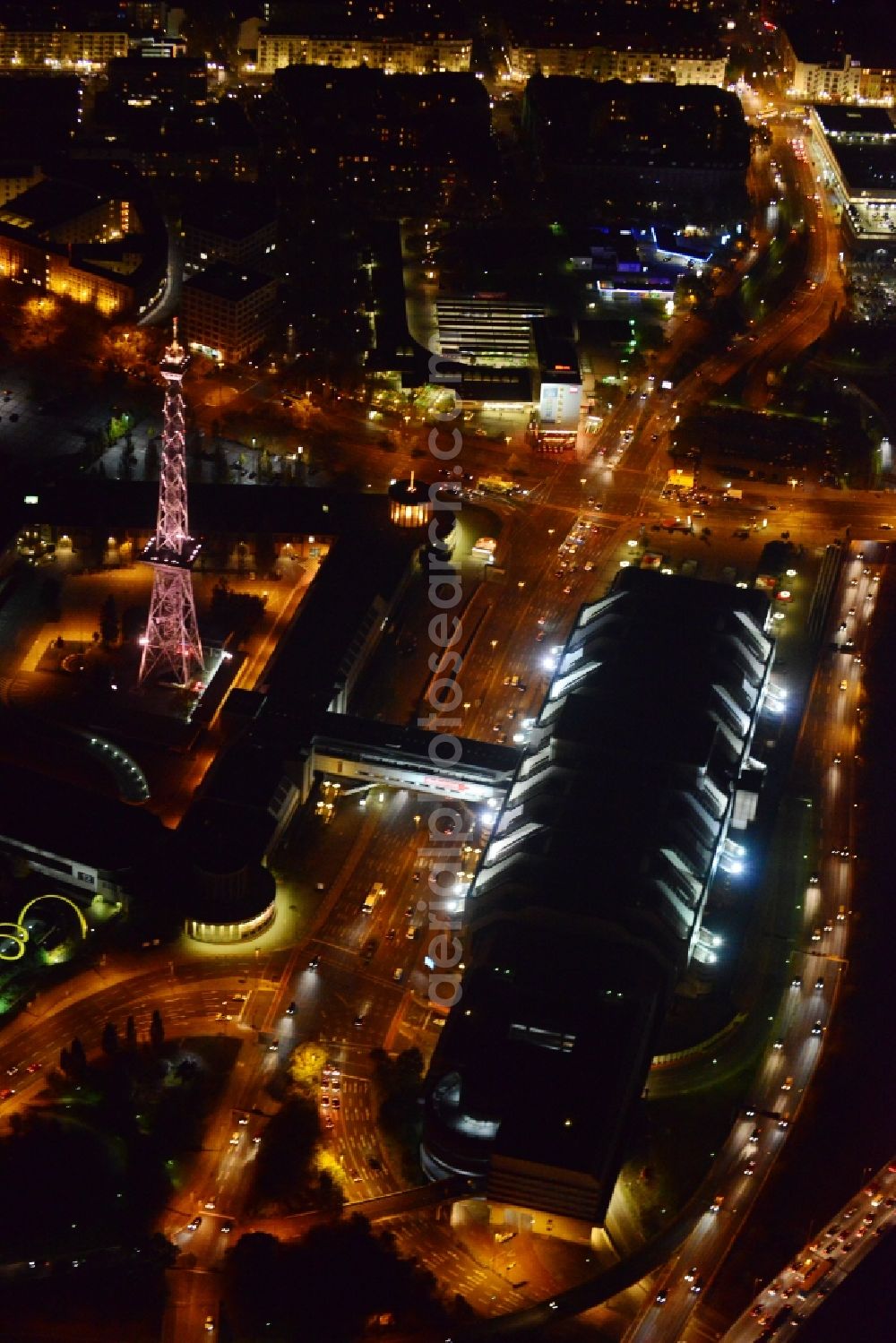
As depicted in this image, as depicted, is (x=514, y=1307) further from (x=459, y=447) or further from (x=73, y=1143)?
(x=459, y=447)

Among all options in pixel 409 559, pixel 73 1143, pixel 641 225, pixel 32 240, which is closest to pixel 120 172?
pixel 32 240

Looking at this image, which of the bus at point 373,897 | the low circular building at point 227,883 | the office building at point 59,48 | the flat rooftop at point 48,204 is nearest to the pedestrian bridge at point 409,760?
the bus at point 373,897

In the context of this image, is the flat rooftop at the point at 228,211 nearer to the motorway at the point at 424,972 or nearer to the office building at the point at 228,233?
the office building at the point at 228,233

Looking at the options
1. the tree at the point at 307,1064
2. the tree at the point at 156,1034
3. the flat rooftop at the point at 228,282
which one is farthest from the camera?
the flat rooftop at the point at 228,282

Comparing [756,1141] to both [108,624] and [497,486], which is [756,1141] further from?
[497,486]

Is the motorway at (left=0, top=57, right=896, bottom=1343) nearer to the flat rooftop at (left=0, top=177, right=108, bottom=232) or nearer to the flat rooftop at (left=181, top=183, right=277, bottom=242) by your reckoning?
the flat rooftop at (left=181, top=183, right=277, bottom=242)

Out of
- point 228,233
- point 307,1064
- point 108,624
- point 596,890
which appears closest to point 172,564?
point 108,624
